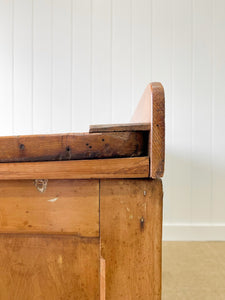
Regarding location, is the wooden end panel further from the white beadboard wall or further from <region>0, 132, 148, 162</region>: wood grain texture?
the white beadboard wall

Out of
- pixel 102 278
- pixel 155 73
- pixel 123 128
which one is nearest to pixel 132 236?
pixel 102 278

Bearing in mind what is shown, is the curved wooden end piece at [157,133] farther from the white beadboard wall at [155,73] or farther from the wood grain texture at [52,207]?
the white beadboard wall at [155,73]

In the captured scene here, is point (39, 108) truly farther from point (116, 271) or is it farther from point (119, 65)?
point (116, 271)

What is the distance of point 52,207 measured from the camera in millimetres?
439

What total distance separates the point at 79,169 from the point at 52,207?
0.09 m

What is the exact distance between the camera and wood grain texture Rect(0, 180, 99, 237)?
43 cm

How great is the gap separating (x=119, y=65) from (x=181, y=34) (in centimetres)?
48

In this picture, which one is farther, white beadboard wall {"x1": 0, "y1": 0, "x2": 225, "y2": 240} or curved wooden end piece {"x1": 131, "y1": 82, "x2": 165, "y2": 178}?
white beadboard wall {"x1": 0, "y1": 0, "x2": 225, "y2": 240}

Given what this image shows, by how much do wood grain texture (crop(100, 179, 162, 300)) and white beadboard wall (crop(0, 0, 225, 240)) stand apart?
1.21 m

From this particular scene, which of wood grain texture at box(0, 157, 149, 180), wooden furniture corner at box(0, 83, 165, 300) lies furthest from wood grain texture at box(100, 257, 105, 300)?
wood grain texture at box(0, 157, 149, 180)

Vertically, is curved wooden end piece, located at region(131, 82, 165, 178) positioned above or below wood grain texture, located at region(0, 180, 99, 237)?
above

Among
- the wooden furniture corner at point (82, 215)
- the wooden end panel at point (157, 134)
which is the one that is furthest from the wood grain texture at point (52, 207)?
the wooden end panel at point (157, 134)

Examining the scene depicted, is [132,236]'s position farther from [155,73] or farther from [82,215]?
[155,73]

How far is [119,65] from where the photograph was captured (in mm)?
1607
